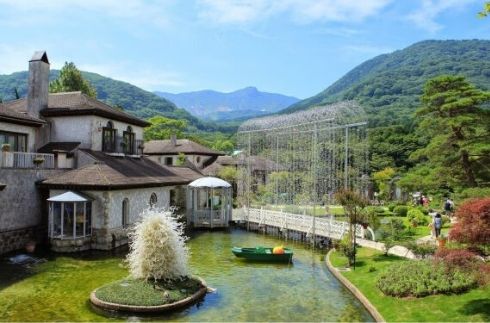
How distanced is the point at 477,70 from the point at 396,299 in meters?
151

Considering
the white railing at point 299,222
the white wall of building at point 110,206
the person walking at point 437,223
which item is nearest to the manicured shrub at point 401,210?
the white railing at point 299,222

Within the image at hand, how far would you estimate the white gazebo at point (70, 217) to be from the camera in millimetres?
23125

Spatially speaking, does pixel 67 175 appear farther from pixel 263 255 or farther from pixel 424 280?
pixel 424 280

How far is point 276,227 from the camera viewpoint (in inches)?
1291

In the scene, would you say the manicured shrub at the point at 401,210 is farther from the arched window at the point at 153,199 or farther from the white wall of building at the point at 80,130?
the white wall of building at the point at 80,130

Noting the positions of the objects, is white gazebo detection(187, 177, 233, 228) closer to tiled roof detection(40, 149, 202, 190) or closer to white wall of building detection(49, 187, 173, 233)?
tiled roof detection(40, 149, 202, 190)

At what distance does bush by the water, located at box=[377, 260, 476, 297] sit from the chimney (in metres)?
24.6

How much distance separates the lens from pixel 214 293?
1647cm

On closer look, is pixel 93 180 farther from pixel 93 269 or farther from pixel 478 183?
pixel 478 183

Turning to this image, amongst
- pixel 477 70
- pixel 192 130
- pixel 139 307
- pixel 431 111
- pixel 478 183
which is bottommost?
pixel 139 307

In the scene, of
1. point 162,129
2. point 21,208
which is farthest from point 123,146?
point 162,129

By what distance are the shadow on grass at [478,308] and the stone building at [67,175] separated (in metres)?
17.4

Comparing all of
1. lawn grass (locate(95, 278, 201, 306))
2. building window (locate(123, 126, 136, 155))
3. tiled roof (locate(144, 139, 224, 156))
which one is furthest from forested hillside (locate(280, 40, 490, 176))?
lawn grass (locate(95, 278, 201, 306))

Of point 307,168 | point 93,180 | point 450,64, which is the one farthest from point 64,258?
point 450,64
